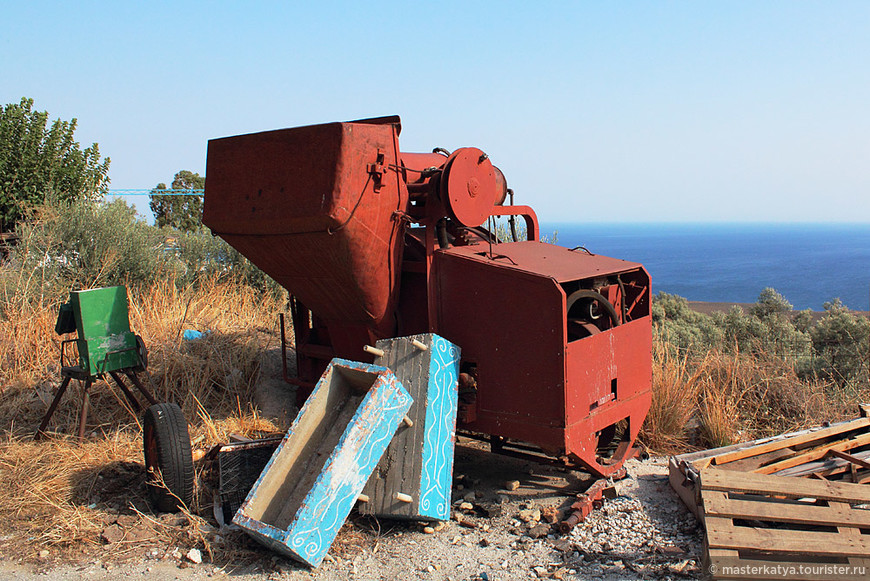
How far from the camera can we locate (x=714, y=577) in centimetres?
356

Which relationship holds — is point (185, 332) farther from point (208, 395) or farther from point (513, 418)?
point (513, 418)

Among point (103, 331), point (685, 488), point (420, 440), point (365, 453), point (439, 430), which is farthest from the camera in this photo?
point (103, 331)

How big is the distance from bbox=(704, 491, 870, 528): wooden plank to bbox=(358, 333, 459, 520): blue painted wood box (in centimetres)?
157

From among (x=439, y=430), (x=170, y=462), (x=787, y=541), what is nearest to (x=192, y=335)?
(x=170, y=462)

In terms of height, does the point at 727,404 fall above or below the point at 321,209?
below

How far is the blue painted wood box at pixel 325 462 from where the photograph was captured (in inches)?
147

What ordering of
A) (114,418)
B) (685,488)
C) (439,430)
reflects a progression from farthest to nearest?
1. (114,418)
2. (685,488)
3. (439,430)

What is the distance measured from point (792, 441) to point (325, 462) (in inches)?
135

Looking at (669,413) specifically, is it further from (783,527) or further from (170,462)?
(170,462)

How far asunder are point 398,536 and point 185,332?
169 inches

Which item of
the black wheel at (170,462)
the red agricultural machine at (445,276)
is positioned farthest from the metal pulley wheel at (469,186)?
the black wheel at (170,462)

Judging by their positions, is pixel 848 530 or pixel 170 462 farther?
pixel 170 462

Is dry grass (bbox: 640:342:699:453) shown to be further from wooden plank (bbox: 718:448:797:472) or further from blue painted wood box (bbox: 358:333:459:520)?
blue painted wood box (bbox: 358:333:459:520)

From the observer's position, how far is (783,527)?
162 inches
